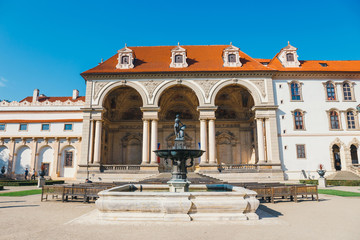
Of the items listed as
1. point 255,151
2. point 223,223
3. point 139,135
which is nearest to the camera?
point 223,223

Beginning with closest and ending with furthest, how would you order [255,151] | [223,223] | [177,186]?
1. [223,223]
2. [177,186]
3. [255,151]

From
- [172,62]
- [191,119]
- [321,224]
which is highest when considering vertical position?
[172,62]

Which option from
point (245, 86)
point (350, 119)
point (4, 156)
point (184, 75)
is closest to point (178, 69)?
point (184, 75)

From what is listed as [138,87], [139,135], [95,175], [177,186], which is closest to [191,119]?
[139,135]

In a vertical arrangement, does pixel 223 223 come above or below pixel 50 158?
below

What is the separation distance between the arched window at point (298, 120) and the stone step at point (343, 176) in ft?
19.6

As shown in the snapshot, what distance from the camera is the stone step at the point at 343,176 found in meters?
24.6

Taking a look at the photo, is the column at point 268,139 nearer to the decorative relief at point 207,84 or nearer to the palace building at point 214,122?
the palace building at point 214,122

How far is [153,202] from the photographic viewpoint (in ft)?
23.6

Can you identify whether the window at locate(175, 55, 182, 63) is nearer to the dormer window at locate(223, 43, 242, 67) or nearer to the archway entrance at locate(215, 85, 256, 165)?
the dormer window at locate(223, 43, 242, 67)

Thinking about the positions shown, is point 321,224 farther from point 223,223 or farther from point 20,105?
point 20,105

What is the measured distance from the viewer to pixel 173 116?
34.8 m

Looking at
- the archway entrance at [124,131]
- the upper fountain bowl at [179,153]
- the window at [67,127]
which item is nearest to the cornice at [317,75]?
the archway entrance at [124,131]

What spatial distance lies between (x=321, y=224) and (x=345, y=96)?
1053 inches
